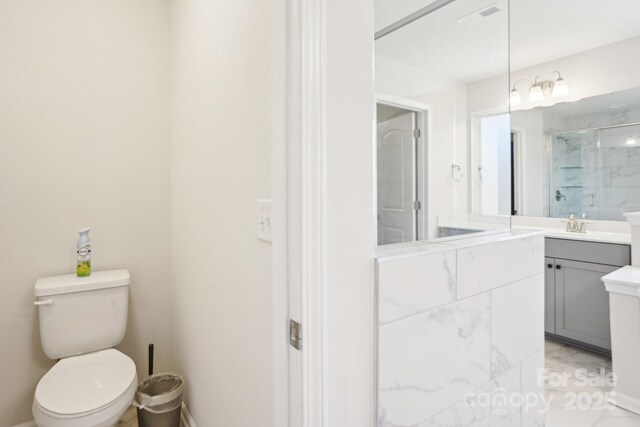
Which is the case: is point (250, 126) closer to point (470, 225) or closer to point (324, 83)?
point (324, 83)

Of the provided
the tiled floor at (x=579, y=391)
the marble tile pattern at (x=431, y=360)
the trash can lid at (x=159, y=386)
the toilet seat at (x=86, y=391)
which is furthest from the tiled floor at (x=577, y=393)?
the marble tile pattern at (x=431, y=360)

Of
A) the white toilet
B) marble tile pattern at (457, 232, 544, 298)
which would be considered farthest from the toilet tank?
Answer: marble tile pattern at (457, 232, 544, 298)

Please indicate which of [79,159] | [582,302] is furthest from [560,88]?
[79,159]

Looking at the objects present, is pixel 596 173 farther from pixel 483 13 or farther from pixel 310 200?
pixel 310 200

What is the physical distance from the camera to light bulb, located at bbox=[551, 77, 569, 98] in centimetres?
315

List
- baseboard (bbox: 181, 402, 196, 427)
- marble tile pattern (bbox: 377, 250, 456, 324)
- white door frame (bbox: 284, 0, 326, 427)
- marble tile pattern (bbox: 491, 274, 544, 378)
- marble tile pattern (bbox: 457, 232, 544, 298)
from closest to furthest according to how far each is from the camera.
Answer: white door frame (bbox: 284, 0, 326, 427), marble tile pattern (bbox: 377, 250, 456, 324), marble tile pattern (bbox: 457, 232, 544, 298), marble tile pattern (bbox: 491, 274, 544, 378), baseboard (bbox: 181, 402, 196, 427)

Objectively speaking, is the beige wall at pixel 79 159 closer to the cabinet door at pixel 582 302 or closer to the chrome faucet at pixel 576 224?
the cabinet door at pixel 582 302

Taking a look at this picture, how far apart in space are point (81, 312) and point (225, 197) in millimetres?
1113

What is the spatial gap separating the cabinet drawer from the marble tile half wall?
1629 millimetres

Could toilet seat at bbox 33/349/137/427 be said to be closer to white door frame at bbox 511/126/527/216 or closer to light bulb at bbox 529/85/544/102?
white door frame at bbox 511/126/527/216

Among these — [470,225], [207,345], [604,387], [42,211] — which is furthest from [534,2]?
[42,211]

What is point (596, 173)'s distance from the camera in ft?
9.87

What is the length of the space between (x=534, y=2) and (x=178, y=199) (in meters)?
2.60

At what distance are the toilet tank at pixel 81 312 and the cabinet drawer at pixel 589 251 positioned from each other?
3.11 metres
